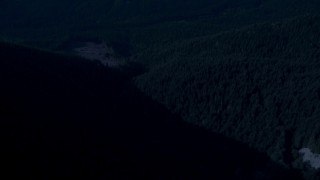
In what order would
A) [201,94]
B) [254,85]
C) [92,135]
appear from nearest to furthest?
[92,135] < [254,85] < [201,94]

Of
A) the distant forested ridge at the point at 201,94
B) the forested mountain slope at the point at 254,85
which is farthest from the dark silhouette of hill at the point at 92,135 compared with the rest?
the forested mountain slope at the point at 254,85

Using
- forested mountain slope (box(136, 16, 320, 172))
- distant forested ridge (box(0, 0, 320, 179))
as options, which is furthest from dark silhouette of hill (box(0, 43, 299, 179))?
forested mountain slope (box(136, 16, 320, 172))

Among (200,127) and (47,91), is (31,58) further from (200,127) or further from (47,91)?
(200,127)

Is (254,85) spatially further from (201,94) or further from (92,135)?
(92,135)

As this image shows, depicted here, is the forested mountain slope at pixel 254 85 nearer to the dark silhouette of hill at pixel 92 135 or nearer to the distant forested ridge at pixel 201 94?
the distant forested ridge at pixel 201 94

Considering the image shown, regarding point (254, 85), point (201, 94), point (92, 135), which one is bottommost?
point (201, 94)

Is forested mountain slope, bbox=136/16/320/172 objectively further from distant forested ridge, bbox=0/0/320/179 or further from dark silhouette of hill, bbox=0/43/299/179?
dark silhouette of hill, bbox=0/43/299/179

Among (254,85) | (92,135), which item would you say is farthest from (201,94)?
(92,135)
